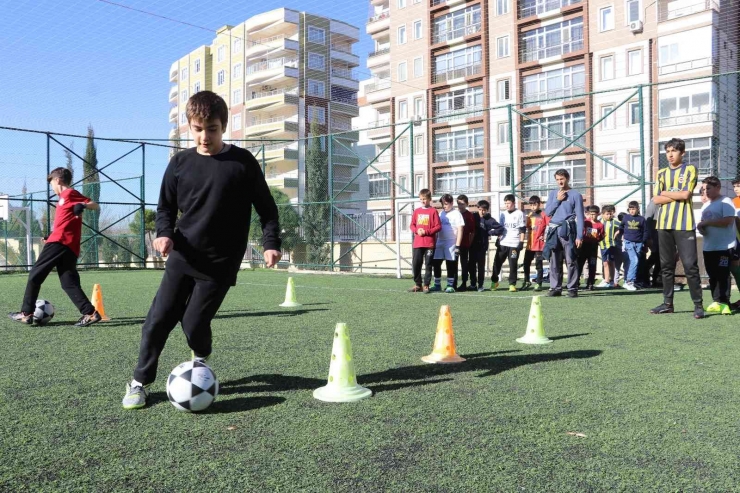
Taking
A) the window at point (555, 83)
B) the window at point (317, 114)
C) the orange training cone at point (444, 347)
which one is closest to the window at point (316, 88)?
the window at point (317, 114)

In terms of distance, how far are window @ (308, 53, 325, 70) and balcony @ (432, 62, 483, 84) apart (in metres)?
15.7

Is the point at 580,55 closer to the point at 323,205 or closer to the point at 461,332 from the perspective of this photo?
the point at 323,205

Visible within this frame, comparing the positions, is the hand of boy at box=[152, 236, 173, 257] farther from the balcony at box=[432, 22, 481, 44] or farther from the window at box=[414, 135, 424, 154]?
the balcony at box=[432, 22, 481, 44]

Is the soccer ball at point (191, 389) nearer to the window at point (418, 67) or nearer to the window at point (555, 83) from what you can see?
the window at point (555, 83)

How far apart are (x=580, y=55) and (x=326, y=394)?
3304 centimetres

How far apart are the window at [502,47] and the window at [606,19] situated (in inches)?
220

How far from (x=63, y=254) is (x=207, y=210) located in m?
3.83

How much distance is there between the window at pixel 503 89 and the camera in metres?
36.1

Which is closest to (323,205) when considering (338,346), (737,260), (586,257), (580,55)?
(586,257)

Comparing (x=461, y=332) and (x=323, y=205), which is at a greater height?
(x=323, y=205)

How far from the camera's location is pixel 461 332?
20.0 feet

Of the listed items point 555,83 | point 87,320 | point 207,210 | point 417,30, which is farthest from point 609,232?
point 417,30

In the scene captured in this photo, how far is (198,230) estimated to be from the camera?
3500 millimetres

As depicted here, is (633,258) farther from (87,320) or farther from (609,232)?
(87,320)
